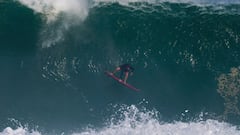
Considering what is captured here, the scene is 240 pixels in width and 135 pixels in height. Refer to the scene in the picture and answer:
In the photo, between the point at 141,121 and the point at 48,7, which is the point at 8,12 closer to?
the point at 48,7

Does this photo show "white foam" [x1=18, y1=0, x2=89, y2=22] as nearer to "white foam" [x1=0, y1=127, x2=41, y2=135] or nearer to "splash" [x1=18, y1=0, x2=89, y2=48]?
"splash" [x1=18, y1=0, x2=89, y2=48]

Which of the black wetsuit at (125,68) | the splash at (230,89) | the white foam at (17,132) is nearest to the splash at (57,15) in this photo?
the black wetsuit at (125,68)

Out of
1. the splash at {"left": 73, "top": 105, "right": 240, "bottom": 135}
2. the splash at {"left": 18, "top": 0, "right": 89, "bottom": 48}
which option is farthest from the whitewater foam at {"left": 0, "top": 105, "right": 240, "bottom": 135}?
the splash at {"left": 18, "top": 0, "right": 89, "bottom": 48}

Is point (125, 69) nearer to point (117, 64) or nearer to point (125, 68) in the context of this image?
point (125, 68)

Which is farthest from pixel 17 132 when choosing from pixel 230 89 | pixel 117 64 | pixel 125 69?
pixel 230 89

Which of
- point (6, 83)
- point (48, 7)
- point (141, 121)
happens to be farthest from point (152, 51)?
point (6, 83)

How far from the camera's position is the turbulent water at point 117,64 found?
77.4 ft

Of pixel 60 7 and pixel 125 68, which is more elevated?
pixel 60 7

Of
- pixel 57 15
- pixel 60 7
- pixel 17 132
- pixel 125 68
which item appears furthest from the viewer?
pixel 60 7

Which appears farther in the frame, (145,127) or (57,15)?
(57,15)

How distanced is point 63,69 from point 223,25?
9.49 meters

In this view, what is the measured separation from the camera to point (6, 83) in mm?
23906

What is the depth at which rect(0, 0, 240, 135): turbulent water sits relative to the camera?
77.4ft

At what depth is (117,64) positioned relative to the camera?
24328mm
